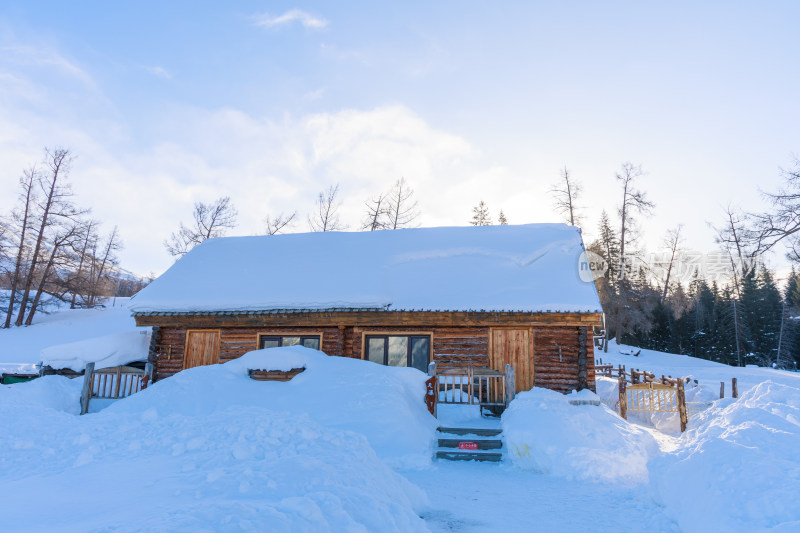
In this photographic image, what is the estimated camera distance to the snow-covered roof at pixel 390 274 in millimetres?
13719

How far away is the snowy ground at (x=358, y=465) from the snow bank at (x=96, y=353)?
15.4 feet

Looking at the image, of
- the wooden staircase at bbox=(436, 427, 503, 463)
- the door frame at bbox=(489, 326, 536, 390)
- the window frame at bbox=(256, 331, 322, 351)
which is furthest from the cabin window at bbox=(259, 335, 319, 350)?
the wooden staircase at bbox=(436, 427, 503, 463)

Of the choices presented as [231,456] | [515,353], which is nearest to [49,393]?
[231,456]

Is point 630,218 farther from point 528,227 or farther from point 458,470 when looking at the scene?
point 458,470

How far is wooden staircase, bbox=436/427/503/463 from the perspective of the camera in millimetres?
9188

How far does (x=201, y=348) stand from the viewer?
15328 mm

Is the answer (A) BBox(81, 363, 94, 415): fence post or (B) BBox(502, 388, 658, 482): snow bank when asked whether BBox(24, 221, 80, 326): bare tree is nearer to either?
(A) BBox(81, 363, 94, 415): fence post

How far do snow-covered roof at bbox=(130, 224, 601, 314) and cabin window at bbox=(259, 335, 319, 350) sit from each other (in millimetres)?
1219

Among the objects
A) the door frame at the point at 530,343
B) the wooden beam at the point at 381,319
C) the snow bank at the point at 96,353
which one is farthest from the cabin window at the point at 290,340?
the snow bank at the point at 96,353

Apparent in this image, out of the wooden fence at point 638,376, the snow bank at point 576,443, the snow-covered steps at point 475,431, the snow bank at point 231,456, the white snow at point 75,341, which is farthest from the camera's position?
the white snow at point 75,341

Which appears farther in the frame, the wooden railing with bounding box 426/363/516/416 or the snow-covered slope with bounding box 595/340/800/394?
the snow-covered slope with bounding box 595/340/800/394

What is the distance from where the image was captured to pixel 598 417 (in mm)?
9781

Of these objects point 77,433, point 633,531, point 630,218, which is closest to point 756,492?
point 633,531

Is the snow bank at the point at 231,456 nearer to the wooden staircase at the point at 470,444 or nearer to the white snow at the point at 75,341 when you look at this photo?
the wooden staircase at the point at 470,444
